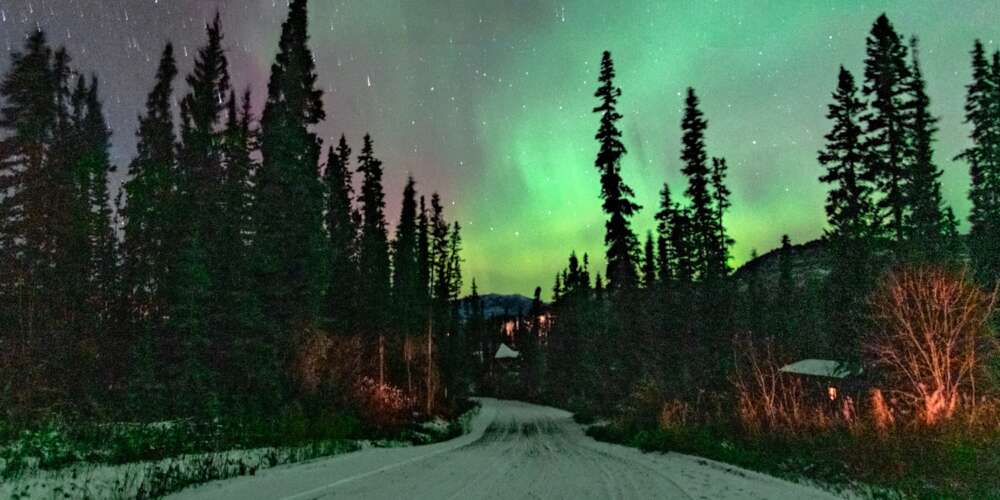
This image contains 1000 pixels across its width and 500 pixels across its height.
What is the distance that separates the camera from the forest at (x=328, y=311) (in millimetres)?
15203

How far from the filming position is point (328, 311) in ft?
139

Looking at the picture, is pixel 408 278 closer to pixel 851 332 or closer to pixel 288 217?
pixel 288 217

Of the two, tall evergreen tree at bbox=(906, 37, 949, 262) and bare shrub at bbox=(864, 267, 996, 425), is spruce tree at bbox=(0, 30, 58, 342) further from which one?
tall evergreen tree at bbox=(906, 37, 949, 262)

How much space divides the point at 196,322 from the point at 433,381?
31.0 meters

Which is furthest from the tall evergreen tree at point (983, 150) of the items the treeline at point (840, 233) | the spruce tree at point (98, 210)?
the spruce tree at point (98, 210)

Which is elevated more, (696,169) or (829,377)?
(696,169)

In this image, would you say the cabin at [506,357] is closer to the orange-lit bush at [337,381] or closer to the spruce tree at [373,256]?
the spruce tree at [373,256]

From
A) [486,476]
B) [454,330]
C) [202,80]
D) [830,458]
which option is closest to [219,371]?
[486,476]

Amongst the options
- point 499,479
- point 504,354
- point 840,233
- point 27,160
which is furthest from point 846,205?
point 504,354

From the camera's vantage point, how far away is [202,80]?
36.2 metres

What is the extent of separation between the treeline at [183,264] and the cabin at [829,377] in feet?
65.3

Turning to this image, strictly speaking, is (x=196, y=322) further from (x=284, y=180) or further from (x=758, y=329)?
(x=758, y=329)

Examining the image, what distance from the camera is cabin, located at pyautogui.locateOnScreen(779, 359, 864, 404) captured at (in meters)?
28.0

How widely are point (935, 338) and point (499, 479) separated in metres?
11.5
